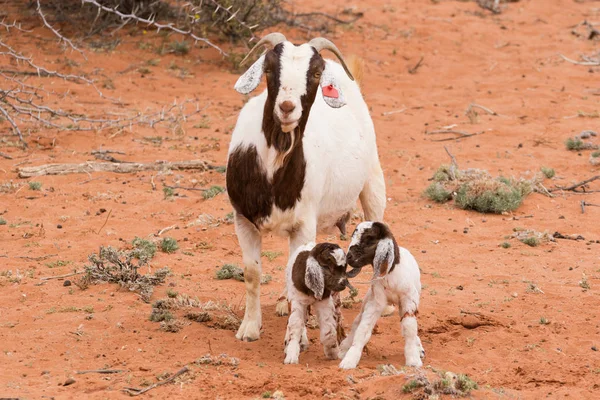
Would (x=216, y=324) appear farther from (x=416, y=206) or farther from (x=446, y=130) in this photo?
(x=446, y=130)

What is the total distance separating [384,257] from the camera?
5824 millimetres

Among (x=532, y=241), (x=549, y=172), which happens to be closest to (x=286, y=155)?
(x=532, y=241)

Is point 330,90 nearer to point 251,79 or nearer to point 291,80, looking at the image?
point 291,80

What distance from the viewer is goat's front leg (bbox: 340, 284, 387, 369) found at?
19.5 ft

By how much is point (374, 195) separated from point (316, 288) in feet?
7.56

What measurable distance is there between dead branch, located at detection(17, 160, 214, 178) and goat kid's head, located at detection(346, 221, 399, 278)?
18.3 feet

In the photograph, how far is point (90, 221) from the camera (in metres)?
9.48

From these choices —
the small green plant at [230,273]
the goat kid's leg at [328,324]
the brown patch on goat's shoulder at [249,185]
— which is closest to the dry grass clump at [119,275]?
the small green plant at [230,273]

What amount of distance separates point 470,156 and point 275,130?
663 cm

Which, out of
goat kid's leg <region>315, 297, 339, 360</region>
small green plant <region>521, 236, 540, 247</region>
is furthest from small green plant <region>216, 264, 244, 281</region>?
small green plant <region>521, 236, 540, 247</region>

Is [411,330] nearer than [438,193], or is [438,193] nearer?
[411,330]

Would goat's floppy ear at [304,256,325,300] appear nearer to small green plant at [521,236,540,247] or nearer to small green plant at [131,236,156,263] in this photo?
small green plant at [131,236,156,263]

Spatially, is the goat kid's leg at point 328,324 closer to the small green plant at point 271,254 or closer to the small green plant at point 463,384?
the small green plant at point 463,384

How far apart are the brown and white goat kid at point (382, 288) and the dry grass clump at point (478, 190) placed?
453 cm
